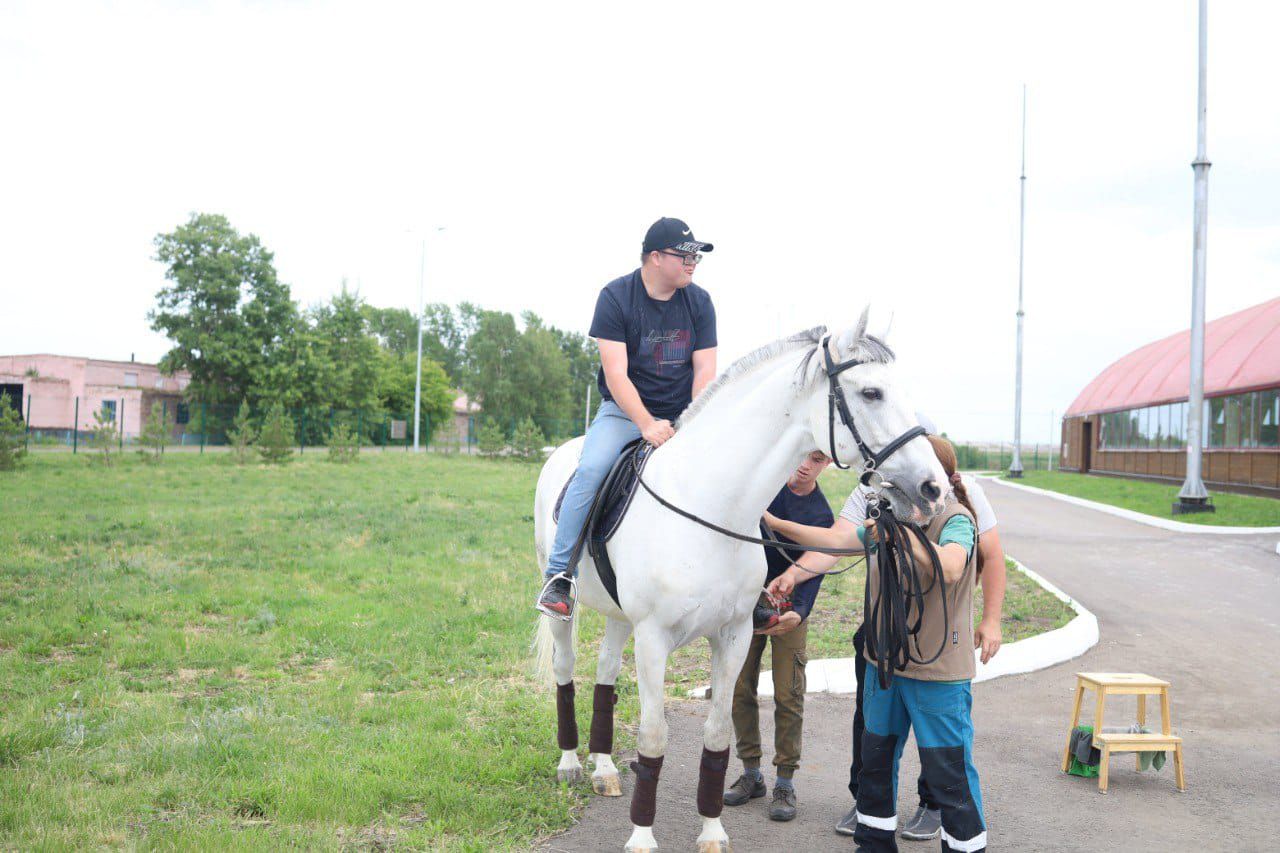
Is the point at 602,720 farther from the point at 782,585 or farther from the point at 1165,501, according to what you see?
the point at 1165,501

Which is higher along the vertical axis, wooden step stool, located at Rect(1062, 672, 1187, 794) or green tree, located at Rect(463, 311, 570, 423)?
green tree, located at Rect(463, 311, 570, 423)

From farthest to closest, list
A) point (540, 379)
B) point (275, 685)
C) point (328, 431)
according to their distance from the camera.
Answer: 1. point (540, 379)
2. point (328, 431)
3. point (275, 685)

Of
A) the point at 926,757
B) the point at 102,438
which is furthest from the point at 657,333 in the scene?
the point at 102,438

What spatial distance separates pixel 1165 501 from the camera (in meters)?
23.0

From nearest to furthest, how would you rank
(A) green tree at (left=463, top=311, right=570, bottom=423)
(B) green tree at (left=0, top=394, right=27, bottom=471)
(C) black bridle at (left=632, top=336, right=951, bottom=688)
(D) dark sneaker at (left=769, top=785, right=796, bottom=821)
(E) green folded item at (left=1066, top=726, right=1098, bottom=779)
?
1. (C) black bridle at (left=632, top=336, right=951, bottom=688)
2. (D) dark sneaker at (left=769, top=785, right=796, bottom=821)
3. (E) green folded item at (left=1066, top=726, right=1098, bottom=779)
4. (B) green tree at (left=0, top=394, right=27, bottom=471)
5. (A) green tree at (left=463, top=311, right=570, bottom=423)

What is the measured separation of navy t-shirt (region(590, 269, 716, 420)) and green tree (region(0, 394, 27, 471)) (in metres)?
24.9

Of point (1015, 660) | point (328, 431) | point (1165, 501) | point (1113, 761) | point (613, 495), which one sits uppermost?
point (328, 431)

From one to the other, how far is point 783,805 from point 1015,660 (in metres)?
4.00

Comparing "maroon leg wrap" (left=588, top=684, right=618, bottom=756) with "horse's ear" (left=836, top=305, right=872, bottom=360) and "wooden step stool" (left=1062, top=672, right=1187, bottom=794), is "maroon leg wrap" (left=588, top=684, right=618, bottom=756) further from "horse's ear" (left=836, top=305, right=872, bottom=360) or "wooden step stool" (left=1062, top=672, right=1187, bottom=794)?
"wooden step stool" (left=1062, top=672, right=1187, bottom=794)

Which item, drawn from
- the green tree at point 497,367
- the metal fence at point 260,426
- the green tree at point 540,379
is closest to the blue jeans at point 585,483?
the metal fence at point 260,426

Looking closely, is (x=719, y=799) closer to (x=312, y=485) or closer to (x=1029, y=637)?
(x=1029, y=637)

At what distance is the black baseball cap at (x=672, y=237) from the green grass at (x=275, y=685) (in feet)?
9.88

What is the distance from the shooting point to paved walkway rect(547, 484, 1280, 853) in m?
4.41

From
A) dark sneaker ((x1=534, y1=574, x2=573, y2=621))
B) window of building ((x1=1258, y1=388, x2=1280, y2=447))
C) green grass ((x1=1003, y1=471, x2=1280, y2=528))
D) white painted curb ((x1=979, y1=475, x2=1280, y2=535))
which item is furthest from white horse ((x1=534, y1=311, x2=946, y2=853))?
window of building ((x1=1258, y1=388, x2=1280, y2=447))
